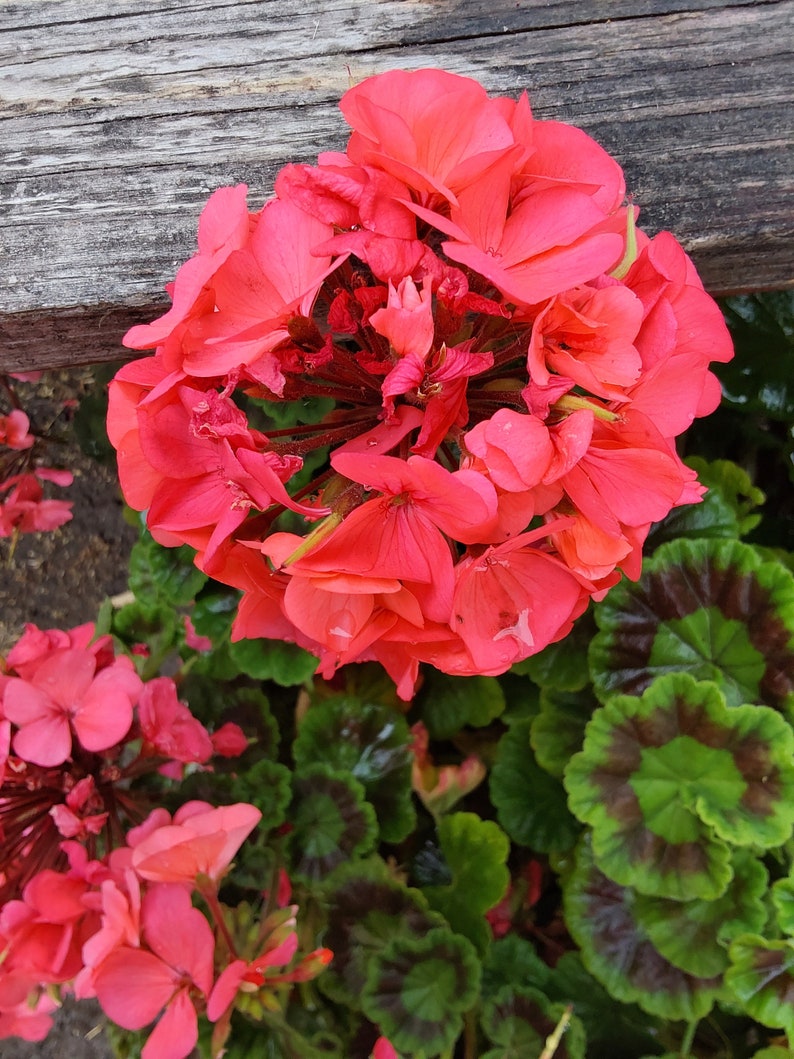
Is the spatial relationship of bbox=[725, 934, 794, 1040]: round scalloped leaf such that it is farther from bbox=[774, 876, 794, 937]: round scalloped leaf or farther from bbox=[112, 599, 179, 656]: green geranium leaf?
bbox=[112, 599, 179, 656]: green geranium leaf

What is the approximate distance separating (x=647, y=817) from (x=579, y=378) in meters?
0.72

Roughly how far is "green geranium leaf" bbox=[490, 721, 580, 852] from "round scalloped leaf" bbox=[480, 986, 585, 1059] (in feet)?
0.73

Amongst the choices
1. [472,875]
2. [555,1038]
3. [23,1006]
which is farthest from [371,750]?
[23,1006]

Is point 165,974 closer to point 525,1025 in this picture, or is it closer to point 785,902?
point 525,1025

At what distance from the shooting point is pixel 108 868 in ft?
2.77

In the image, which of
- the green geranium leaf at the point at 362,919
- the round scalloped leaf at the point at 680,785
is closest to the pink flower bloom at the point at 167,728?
the green geranium leaf at the point at 362,919

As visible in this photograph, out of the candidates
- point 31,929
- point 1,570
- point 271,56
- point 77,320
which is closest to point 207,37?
point 271,56

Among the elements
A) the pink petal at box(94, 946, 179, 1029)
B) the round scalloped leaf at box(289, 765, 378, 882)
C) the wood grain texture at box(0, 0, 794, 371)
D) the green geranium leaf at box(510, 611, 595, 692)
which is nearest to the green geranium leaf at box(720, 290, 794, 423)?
the wood grain texture at box(0, 0, 794, 371)

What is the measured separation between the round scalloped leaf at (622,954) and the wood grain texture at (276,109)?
863mm

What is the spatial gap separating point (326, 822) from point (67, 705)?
463mm

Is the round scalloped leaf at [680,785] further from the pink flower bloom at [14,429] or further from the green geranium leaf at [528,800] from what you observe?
the pink flower bloom at [14,429]

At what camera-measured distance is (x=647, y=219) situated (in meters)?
0.85

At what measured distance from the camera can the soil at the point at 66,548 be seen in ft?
5.82

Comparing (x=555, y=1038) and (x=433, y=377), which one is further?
(x=555, y=1038)
